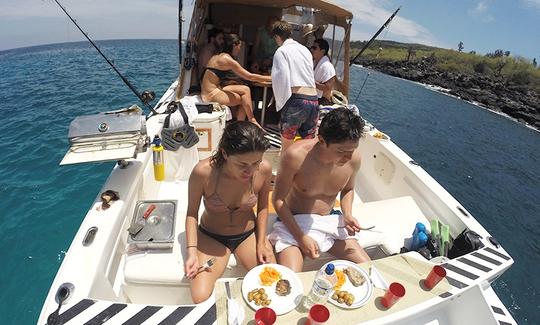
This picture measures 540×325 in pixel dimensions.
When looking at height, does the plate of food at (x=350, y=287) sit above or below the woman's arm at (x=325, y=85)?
below

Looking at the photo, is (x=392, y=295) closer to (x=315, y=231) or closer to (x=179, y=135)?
(x=315, y=231)

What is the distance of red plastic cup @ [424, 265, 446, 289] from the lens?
1677 millimetres

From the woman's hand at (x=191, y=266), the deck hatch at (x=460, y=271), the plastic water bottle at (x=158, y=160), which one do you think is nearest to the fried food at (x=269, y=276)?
the woman's hand at (x=191, y=266)

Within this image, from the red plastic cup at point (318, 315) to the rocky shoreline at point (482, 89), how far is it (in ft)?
93.4

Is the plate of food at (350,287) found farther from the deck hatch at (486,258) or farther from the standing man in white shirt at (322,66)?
the standing man in white shirt at (322,66)

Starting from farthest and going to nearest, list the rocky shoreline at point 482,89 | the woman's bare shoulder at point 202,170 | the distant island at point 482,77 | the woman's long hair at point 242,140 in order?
the distant island at point 482,77 → the rocky shoreline at point 482,89 → the woman's bare shoulder at point 202,170 → the woman's long hair at point 242,140

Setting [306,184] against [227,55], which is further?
[227,55]

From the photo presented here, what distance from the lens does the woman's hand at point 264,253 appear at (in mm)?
2131

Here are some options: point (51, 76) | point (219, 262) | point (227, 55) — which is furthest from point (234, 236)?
point (51, 76)

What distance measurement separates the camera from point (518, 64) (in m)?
40.4

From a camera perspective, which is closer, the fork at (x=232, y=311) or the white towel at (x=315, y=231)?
the fork at (x=232, y=311)

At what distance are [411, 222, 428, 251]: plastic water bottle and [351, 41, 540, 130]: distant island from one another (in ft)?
70.9

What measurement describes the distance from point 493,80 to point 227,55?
45776 mm

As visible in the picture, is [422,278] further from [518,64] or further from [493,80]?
[518,64]
